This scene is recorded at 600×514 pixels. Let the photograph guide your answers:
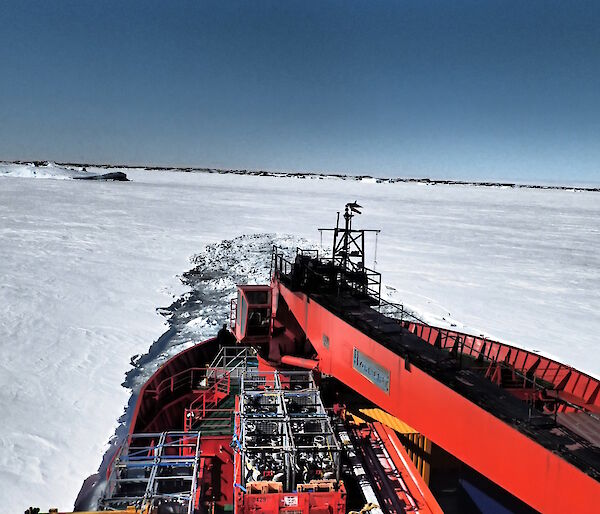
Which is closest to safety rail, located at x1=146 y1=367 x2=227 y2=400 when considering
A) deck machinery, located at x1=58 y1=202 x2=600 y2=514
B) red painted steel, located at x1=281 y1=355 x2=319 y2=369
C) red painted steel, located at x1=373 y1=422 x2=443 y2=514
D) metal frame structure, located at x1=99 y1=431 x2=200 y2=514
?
deck machinery, located at x1=58 y1=202 x2=600 y2=514

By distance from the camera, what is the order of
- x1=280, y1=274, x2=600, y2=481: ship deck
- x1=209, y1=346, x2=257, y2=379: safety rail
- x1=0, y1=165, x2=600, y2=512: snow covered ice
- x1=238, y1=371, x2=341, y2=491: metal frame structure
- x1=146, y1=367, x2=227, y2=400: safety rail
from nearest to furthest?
x1=280, y1=274, x2=600, y2=481: ship deck, x1=238, y1=371, x2=341, y2=491: metal frame structure, x1=0, y1=165, x2=600, y2=512: snow covered ice, x1=146, y1=367, x2=227, y2=400: safety rail, x1=209, y1=346, x2=257, y2=379: safety rail

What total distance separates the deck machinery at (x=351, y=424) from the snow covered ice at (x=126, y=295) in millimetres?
1458

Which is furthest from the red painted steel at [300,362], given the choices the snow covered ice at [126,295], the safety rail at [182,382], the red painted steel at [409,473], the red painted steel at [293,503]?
the snow covered ice at [126,295]

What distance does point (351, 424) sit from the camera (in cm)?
795

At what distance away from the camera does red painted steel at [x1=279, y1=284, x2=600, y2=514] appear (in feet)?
9.52

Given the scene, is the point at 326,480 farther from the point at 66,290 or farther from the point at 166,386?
the point at 66,290

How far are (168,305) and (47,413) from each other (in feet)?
26.4

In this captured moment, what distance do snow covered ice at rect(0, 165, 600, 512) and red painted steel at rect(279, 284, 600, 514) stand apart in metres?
5.05

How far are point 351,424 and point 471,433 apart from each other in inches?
183

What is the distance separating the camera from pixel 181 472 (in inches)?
289

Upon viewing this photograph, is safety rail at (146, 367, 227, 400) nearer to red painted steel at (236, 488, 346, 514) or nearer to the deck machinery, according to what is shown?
the deck machinery

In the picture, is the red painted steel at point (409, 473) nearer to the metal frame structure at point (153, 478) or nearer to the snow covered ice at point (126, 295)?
the metal frame structure at point (153, 478)

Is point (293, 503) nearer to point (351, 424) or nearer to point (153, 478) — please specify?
point (153, 478)

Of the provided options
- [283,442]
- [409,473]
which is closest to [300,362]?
[283,442]
